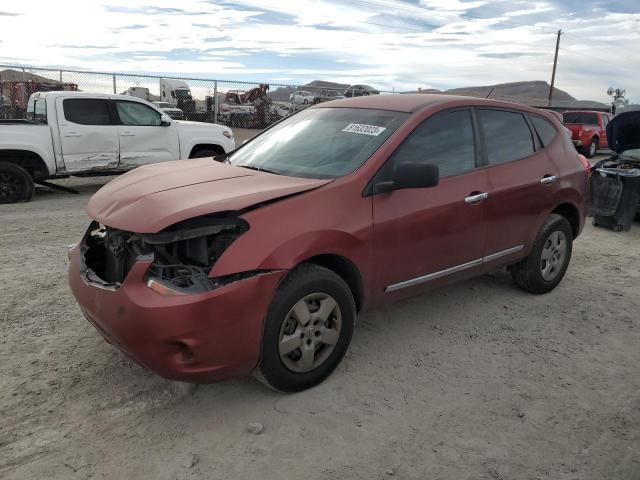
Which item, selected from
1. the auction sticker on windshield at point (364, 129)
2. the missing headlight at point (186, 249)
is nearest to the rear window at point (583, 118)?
the auction sticker on windshield at point (364, 129)

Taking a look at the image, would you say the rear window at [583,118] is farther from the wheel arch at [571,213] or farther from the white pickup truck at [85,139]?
the wheel arch at [571,213]

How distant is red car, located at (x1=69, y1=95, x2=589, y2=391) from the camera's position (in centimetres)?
282

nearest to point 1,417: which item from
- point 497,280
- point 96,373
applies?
point 96,373

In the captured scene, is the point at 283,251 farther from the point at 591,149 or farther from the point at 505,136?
the point at 591,149

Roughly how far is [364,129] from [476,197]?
1.00 meters

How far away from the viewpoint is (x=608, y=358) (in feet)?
12.8

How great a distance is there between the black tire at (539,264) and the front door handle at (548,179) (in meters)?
0.33

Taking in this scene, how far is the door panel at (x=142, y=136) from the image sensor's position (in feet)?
32.4

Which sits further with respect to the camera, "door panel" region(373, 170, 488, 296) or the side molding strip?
the side molding strip

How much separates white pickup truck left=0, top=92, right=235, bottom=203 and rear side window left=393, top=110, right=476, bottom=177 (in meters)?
7.28

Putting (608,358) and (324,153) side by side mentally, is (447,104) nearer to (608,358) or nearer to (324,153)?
(324,153)

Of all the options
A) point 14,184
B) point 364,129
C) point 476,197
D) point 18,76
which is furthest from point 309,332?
A: point 18,76

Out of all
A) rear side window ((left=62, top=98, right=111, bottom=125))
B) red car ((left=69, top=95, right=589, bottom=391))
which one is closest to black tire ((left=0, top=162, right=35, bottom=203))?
rear side window ((left=62, top=98, right=111, bottom=125))

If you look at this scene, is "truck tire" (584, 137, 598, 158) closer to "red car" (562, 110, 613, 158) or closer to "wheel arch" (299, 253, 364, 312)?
"red car" (562, 110, 613, 158)
